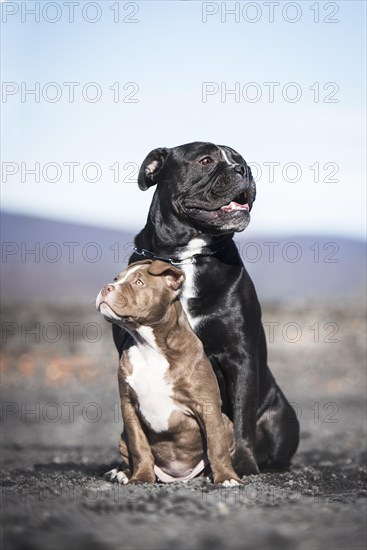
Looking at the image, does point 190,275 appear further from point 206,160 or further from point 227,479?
point 227,479

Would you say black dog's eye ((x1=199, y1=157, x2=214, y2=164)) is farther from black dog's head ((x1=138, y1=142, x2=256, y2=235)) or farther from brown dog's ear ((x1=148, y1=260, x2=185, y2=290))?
brown dog's ear ((x1=148, y1=260, x2=185, y2=290))

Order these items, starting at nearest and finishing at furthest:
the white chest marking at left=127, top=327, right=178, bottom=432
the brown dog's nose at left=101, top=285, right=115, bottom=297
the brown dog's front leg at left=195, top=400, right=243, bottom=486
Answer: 1. the brown dog's nose at left=101, top=285, right=115, bottom=297
2. the brown dog's front leg at left=195, top=400, right=243, bottom=486
3. the white chest marking at left=127, top=327, right=178, bottom=432

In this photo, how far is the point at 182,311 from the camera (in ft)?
23.3

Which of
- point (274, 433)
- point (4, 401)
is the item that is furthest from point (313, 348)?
point (274, 433)

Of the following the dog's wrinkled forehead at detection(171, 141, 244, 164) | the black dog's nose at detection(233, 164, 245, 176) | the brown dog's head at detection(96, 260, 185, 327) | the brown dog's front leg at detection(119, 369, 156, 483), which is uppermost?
the dog's wrinkled forehead at detection(171, 141, 244, 164)

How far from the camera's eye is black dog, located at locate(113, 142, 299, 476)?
7535 millimetres

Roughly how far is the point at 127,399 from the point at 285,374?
11.4m

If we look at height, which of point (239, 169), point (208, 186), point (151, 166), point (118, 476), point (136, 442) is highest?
point (151, 166)

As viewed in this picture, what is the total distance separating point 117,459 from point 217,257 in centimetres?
289

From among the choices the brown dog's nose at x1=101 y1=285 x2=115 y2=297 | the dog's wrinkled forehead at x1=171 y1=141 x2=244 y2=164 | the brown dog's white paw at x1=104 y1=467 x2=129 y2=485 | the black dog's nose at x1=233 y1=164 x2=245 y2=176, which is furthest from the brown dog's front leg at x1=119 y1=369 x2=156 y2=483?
the dog's wrinkled forehead at x1=171 y1=141 x2=244 y2=164

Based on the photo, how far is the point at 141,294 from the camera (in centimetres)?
673

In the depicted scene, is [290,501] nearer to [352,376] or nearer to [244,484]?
[244,484]

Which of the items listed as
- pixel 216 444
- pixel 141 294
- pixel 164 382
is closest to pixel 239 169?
pixel 141 294

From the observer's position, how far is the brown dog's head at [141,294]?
21.6ft
